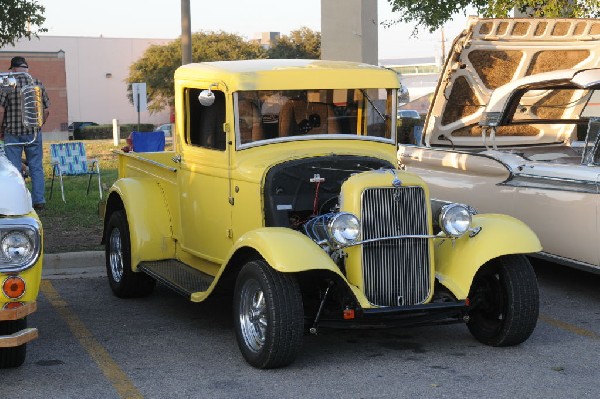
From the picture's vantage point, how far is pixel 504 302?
21.5ft

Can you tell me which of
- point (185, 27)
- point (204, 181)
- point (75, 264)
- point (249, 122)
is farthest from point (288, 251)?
point (185, 27)

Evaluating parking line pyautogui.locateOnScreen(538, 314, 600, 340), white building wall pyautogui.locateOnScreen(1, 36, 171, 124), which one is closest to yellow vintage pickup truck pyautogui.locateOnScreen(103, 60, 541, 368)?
parking line pyautogui.locateOnScreen(538, 314, 600, 340)

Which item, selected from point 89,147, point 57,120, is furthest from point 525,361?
point 57,120

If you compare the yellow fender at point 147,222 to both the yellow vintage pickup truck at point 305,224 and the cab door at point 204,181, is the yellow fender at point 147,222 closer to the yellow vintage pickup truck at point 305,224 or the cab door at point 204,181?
the yellow vintage pickup truck at point 305,224

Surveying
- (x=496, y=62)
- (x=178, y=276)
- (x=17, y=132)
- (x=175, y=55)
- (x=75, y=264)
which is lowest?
(x=75, y=264)

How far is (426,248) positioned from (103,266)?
4.38 m

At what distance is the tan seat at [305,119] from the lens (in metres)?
7.26

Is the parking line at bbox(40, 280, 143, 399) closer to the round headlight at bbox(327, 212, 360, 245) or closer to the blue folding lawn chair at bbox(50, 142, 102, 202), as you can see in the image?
the round headlight at bbox(327, 212, 360, 245)

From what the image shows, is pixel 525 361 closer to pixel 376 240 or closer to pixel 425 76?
pixel 376 240

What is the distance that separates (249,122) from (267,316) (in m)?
1.73

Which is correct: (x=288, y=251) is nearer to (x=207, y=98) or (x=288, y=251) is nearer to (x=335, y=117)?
(x=207, y=98)

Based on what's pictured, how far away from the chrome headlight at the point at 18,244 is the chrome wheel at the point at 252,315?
1.40 metres

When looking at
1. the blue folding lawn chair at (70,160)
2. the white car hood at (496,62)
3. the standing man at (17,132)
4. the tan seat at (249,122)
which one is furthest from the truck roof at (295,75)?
the blue folding lawn chair at (70,160)

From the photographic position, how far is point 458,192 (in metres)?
9.62
